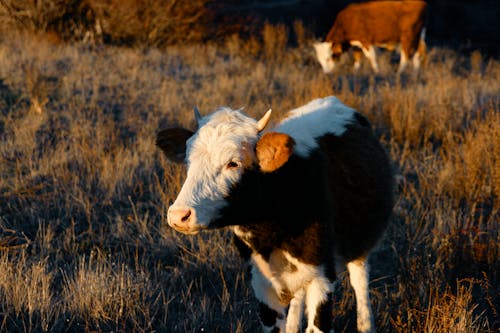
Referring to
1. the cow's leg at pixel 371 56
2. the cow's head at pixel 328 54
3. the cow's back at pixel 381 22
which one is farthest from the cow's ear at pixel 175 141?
the cow's back at pixel 381 22

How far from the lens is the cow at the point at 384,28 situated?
13.6 m

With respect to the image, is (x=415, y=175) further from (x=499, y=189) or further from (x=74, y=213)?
(x=74, y=213)

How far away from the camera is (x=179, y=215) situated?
2039 millimetres

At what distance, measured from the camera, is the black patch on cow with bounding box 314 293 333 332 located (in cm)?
257

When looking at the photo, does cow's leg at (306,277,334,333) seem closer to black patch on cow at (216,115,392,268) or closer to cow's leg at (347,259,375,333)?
black patch on cow at (216,115,392,268)

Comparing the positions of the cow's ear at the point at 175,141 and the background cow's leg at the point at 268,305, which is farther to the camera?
the background cow's leg at the point at 268,305

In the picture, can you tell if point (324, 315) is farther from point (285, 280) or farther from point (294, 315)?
point (294, 315)

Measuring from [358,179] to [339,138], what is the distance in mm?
286

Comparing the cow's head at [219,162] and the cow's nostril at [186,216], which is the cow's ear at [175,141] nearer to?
the cow's head at [219,162]

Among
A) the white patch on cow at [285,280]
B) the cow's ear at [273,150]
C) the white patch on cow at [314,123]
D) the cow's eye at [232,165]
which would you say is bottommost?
the white patch on cow at [285,280]

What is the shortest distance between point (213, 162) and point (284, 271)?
0.75 meters

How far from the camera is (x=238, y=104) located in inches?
290

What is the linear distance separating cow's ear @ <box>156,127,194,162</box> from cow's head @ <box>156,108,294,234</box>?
0.39ft

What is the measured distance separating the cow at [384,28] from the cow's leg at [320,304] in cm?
1156
